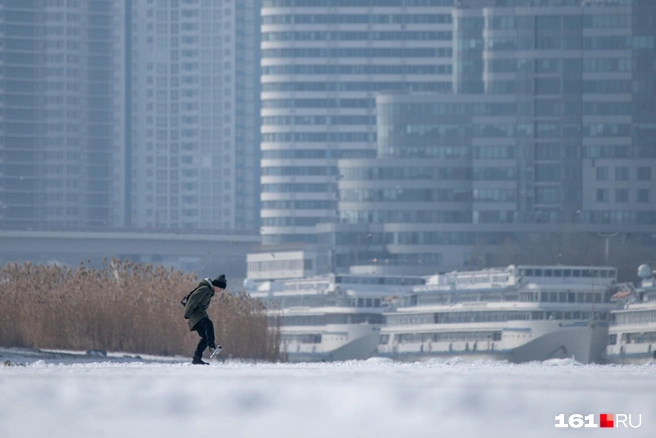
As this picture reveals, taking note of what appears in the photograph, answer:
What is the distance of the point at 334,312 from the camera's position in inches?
5650

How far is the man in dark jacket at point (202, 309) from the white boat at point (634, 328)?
88.1 metres

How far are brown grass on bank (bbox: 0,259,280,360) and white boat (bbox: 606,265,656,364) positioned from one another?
68608mm

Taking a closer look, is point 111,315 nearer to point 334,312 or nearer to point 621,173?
point 334,312

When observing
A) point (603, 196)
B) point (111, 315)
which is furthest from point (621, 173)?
point (111, 315)

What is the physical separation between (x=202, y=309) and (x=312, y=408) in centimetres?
1265

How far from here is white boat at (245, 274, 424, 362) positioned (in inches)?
5448

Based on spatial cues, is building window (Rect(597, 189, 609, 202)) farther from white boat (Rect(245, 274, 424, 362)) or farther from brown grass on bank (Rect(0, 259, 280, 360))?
brown grass on bank (Rect(0, 259, 280, 360))

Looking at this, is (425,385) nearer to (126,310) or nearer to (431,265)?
(126,310)

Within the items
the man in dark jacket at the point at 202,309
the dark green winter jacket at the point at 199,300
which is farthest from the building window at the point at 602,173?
the dark green winter jacket at the point at 199,300

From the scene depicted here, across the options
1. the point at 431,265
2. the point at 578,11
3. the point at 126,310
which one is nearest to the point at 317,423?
the point at 126,310

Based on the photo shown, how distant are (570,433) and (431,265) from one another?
6497 inches

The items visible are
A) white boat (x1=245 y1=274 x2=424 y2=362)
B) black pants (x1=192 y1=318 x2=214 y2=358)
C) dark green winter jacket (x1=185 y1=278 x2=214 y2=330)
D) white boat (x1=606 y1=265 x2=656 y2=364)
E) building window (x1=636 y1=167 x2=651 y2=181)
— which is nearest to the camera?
dark green winter jacket (x1=185 y1=278 x2=214 y2=330)

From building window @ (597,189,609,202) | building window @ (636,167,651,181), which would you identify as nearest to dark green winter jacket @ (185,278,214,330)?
building window @ (597,189,609,202)

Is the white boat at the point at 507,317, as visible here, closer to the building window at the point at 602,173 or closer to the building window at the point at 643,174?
the building window at the point at 602,173
